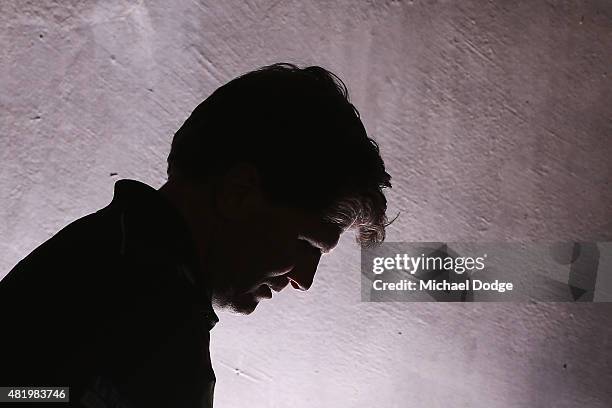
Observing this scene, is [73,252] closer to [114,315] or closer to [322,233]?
[114,315]

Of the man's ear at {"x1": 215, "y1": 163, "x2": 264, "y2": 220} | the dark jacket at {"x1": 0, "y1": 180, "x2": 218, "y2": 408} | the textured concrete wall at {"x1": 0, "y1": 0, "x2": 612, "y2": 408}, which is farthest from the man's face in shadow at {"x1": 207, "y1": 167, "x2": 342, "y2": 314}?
the textured concrete wall at {"x1": 0, "y1": 0, "x2": 612, "y2": 408}

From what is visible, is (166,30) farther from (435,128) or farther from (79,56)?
(435,128)

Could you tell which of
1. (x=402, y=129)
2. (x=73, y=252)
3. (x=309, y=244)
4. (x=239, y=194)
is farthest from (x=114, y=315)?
(x=402, y=129)

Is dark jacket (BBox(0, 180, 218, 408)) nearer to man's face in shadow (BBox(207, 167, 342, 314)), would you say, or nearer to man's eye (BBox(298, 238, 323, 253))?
man's face in shadow (BBox(207, 167, 342, 314))

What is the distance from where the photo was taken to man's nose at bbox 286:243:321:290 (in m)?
0.91

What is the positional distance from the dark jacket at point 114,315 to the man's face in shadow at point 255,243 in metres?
0.10

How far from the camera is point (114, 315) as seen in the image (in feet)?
2.04

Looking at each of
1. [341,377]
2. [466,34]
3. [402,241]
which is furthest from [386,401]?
[466,34]

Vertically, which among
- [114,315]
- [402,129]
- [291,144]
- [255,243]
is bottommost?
[114,315]

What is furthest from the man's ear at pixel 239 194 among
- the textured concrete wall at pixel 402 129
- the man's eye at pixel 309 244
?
the textured concrete wall at pixel 402 129

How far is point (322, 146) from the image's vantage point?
84cm

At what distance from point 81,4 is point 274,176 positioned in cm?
81

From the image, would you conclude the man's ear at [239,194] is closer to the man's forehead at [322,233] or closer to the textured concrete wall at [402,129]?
the man's forehead at [322,233]

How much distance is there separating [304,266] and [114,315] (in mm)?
345
